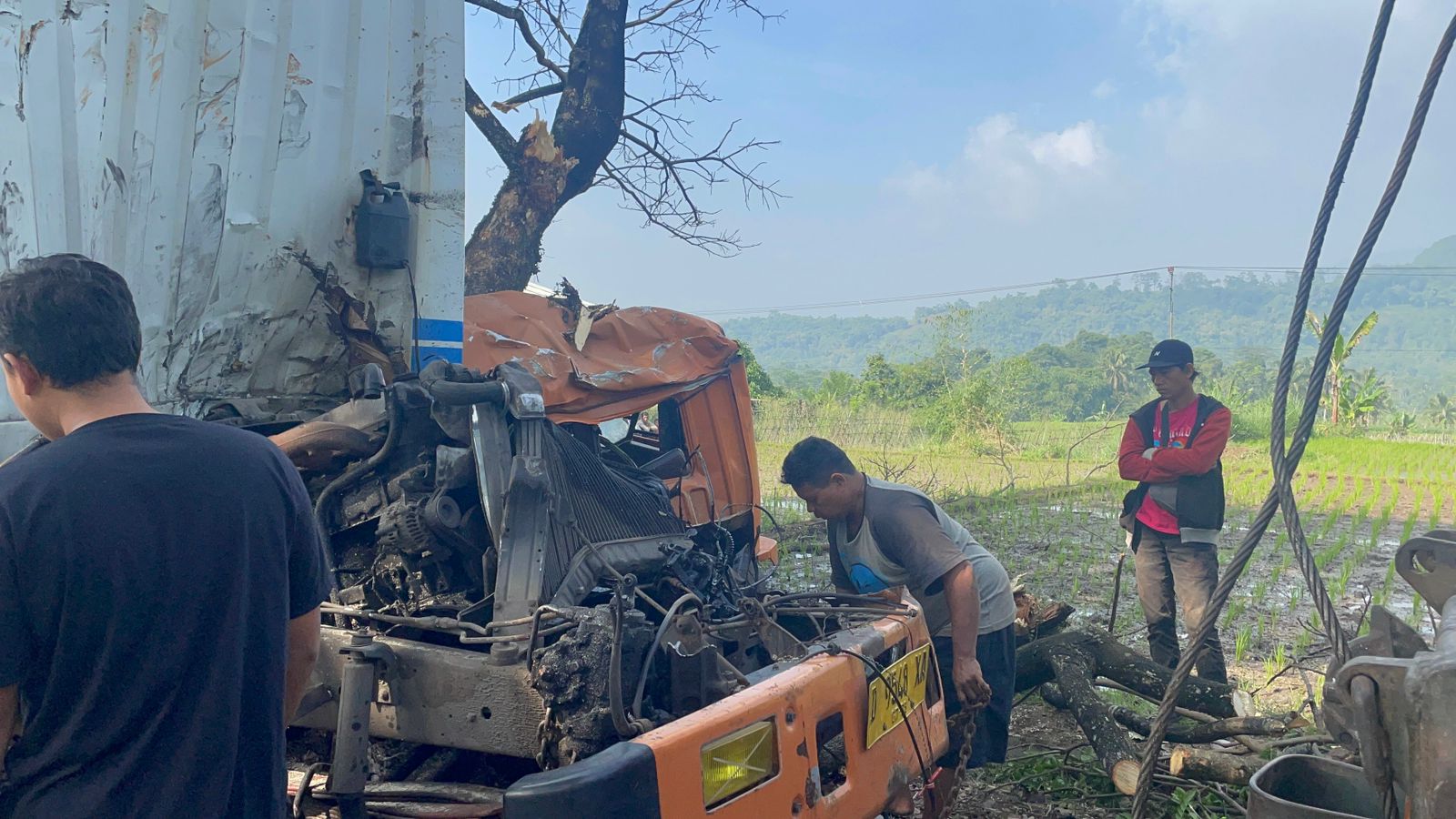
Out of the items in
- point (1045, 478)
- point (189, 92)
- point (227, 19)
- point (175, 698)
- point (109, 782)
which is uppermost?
point (227, 19)

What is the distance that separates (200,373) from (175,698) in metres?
2.06

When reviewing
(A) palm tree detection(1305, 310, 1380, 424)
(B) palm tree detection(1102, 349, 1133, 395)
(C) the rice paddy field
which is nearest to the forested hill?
(B) palm tree detection(1102, 349, 1133, 395)

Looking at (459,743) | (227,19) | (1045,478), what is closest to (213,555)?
(459,743)

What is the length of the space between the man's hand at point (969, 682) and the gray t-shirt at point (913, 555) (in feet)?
0.94

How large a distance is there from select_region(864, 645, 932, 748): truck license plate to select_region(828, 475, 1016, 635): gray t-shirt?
1.41 feet

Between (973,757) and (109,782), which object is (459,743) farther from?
(973,757)

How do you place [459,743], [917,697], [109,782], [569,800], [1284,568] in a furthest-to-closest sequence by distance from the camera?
1. [1284,568]
2. [917,697]
3. [459,743]
4. [569,800]
5. [109,782]

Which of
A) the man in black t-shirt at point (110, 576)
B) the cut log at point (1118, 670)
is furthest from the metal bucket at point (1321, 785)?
the cut log at point (1118, 670)

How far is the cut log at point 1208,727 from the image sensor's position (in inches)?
156

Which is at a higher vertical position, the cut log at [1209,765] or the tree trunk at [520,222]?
the tree trunk at [520,222]

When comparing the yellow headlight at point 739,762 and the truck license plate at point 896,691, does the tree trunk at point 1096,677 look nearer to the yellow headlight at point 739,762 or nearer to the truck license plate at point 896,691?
the truck license plate at point 896,691

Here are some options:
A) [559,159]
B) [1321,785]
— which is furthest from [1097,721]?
[559,159]

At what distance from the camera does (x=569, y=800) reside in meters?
1.94

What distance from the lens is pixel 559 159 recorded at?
7320mm
